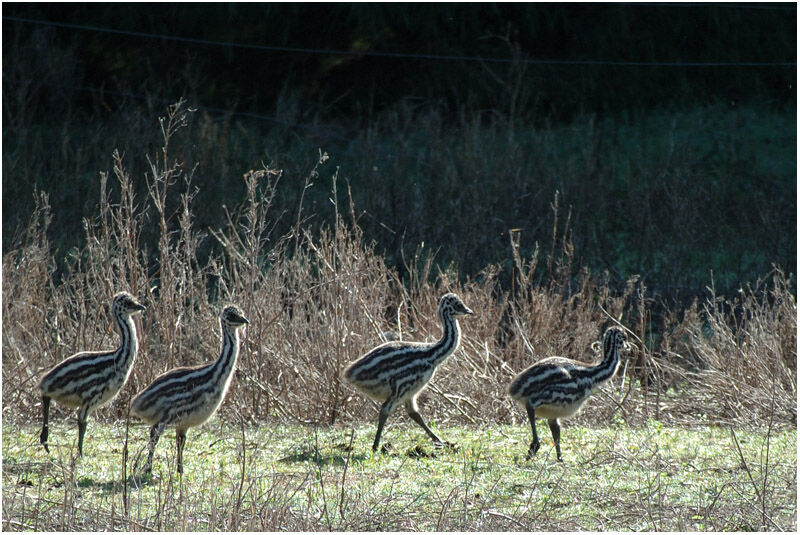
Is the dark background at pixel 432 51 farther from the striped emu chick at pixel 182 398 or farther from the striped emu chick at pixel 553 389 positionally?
the striped emu chick at pixel 182 398

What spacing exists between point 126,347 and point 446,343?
9.24 feet

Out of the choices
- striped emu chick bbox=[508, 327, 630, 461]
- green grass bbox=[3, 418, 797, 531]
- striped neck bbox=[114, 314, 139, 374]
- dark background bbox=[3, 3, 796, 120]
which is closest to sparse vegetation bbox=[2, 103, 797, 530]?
green grass bbox=[3, 418, 797, 531]

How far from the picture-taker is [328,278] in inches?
491

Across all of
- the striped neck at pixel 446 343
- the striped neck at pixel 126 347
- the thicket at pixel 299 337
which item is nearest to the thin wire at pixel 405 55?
the thicket at pixel 299 337

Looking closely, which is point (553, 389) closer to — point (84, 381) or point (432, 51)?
point (84, 381)

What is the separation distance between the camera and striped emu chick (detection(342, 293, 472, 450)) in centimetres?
1038

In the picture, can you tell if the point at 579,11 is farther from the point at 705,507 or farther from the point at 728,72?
the point at 705,507

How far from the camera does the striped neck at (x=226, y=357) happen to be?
9398 millimetres

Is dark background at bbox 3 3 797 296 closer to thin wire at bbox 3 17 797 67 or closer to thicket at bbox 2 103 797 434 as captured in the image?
thin wire at bbox 3 17 797 67

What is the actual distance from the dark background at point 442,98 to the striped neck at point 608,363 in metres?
12.4

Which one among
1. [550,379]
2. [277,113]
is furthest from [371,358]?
[277,113]

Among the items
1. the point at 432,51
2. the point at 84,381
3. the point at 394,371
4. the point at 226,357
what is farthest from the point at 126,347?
the point at 432,51

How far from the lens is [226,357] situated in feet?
31.1

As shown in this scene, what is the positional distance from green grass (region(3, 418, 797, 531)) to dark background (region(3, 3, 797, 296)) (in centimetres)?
1244
